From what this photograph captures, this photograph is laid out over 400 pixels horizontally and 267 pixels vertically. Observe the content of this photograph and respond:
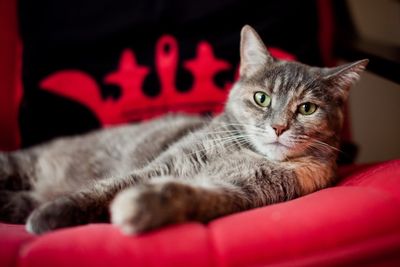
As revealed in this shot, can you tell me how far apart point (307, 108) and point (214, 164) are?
36cm

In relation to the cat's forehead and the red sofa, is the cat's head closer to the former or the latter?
the cat's forehead

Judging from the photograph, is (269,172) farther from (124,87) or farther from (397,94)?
(397,94)

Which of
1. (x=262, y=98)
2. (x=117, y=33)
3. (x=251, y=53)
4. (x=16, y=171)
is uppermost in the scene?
(x=117, y=33)

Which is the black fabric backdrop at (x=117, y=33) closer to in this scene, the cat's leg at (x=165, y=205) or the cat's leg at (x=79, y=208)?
the cat's leg at (x=79, y=208)

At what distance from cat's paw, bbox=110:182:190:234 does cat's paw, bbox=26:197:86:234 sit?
0.59 feet

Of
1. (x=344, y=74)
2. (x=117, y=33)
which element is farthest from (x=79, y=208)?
(x=117, y=33)

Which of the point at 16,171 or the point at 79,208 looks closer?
the point at 79,208

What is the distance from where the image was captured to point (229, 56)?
79.4 inches

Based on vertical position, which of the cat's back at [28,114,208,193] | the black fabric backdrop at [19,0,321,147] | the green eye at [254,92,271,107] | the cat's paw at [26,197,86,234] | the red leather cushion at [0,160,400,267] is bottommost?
the red leather cushion at [0,160,400,267]

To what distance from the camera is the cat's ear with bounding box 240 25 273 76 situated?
150 centimetres

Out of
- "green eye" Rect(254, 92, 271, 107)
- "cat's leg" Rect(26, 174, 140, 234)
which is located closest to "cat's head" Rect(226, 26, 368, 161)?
"green eye" Rect(254, 92, 271, 107)

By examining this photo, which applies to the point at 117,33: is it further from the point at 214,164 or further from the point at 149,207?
the point at 149,207

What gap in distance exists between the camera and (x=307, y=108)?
1.39 meters

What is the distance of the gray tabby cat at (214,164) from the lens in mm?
1056
